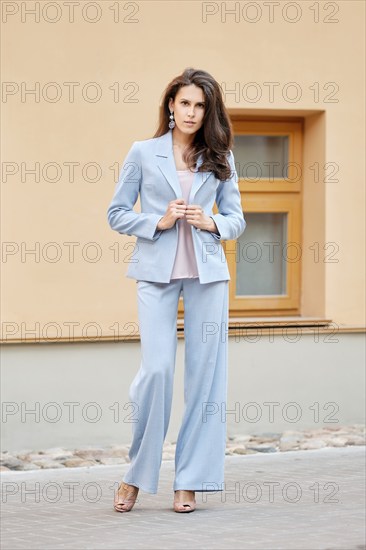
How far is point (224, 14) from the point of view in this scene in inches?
348

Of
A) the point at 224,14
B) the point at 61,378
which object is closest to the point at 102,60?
the point at 224,14

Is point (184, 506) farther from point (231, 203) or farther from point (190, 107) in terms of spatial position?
point (190, 107)

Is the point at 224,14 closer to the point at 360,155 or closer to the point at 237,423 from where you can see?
the point at 360,155

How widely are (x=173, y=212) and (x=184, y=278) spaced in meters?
0.35

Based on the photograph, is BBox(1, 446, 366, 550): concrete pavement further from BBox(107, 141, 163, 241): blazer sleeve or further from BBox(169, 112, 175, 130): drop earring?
BBox(169, 112, 175, 130): drop earring

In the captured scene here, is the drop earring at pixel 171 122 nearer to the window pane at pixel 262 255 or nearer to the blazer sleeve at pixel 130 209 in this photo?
the blazer sleeve at pixel 130 209

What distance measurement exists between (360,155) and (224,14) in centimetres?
133

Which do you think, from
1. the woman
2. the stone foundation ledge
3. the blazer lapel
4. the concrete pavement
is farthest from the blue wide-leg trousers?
the stone foundation ledge

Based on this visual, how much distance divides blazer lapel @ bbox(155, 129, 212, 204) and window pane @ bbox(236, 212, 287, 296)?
9.64 feet

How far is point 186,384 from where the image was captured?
6.45 meters

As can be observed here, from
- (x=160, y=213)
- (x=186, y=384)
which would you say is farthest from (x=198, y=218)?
(x=186, y=384)

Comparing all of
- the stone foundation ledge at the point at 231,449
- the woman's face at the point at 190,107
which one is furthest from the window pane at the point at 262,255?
the woman's face at the point at 190,107

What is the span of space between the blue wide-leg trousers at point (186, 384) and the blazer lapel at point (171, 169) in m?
0.44

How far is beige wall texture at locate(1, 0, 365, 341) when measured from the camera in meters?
8.42
